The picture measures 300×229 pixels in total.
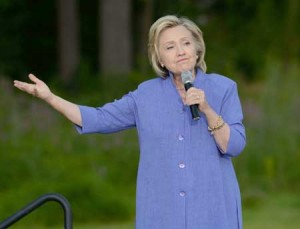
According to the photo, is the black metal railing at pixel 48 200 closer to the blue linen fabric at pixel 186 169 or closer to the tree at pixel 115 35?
the blue linen fabric at pixel 186 169

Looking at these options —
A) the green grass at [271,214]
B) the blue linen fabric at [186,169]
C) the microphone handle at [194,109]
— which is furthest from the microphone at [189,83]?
the green grass at [271,214]

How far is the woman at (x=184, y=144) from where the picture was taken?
183 inches

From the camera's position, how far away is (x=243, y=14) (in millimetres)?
31250

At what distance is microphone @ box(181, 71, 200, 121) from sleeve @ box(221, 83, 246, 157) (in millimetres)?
173

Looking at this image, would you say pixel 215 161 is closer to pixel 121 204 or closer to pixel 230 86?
pixel 230 86

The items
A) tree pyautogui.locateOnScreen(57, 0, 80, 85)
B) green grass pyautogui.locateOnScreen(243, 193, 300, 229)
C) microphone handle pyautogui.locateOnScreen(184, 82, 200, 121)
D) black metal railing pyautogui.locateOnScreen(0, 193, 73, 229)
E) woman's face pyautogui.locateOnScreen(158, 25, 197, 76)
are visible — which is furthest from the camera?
tree pyautogui.locateOnScreen(57, 0, 80, 85)

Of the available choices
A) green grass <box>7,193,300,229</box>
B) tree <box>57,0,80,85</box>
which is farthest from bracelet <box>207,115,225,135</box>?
tree <box>57,0,80,85</box>

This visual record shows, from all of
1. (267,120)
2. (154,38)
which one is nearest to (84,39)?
(267,120)

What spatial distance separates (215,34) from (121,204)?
18.9 meters

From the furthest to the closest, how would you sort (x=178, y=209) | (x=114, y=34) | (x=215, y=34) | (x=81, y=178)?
(x=215, y=34), (x=114, y=34), (x=81, y=178), (x=178, y=209)

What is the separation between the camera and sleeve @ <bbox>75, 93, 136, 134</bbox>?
4840mm

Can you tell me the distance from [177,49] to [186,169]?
20.4 inches

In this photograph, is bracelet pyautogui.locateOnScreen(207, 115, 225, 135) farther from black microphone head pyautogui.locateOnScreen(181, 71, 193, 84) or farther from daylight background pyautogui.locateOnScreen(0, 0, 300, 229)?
daylight background pyautogui.locateOnScreen(0, 0, 300, 229)

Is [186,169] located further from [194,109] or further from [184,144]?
[194,109]
